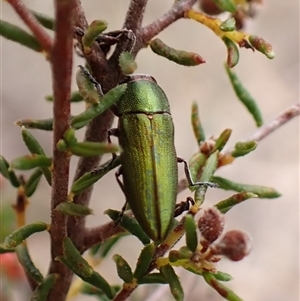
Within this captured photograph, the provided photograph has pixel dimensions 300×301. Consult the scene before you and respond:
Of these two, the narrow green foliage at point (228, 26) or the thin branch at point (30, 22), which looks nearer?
the thin branch at point (30, 22)

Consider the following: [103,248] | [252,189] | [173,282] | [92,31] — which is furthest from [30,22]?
[103,248]

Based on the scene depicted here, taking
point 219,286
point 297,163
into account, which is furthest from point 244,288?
point 219,286

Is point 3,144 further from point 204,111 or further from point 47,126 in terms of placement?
point 47,126

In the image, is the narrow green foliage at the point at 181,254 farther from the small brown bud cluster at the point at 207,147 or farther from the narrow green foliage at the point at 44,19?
the narrow green foliage at the point at 44,19

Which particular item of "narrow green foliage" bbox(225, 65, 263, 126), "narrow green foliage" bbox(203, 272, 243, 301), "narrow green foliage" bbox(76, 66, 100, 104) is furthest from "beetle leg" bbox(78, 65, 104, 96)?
"narrow green foliage" bbox(225, 65, 263, 126)

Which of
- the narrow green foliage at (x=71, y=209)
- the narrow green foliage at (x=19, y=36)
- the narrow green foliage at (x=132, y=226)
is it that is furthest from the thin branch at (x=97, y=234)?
the narrow green foliage at (x=19, y=36)

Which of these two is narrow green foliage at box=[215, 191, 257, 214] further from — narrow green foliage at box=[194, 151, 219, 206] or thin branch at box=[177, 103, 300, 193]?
thin branch at box=[177, 103, 300, 193]
